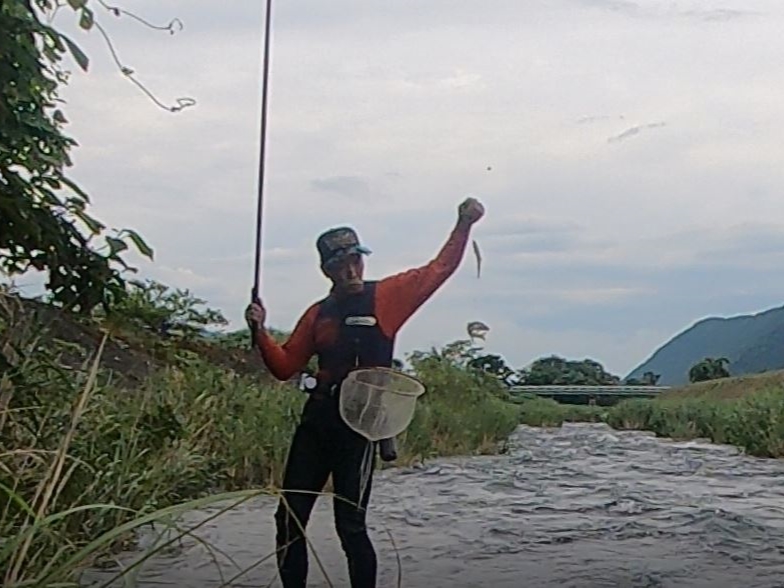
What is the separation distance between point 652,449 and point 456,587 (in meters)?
10.6

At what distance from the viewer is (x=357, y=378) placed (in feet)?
13.1

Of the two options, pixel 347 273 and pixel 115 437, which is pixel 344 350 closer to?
pixel 347 273

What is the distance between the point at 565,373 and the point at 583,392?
125 centimetres

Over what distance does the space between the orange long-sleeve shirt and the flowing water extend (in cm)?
66

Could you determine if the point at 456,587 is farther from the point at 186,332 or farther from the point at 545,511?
the point at 186,332

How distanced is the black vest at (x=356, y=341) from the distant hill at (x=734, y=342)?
9.19 m

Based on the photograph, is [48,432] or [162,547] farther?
[48,432]

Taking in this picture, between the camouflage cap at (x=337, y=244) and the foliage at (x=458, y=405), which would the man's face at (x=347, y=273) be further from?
the foliage at (x=458, y=405)

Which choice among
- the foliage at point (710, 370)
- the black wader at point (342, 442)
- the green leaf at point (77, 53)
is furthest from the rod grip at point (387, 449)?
the foliage at point (710, 370)

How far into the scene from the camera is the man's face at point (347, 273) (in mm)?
4109

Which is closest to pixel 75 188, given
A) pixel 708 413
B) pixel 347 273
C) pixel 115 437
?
pixel 347 273

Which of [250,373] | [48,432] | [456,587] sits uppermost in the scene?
[250,373]

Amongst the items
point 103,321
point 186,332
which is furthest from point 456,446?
point 103,321

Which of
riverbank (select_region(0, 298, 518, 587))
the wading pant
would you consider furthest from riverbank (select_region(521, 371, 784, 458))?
the wading pant
